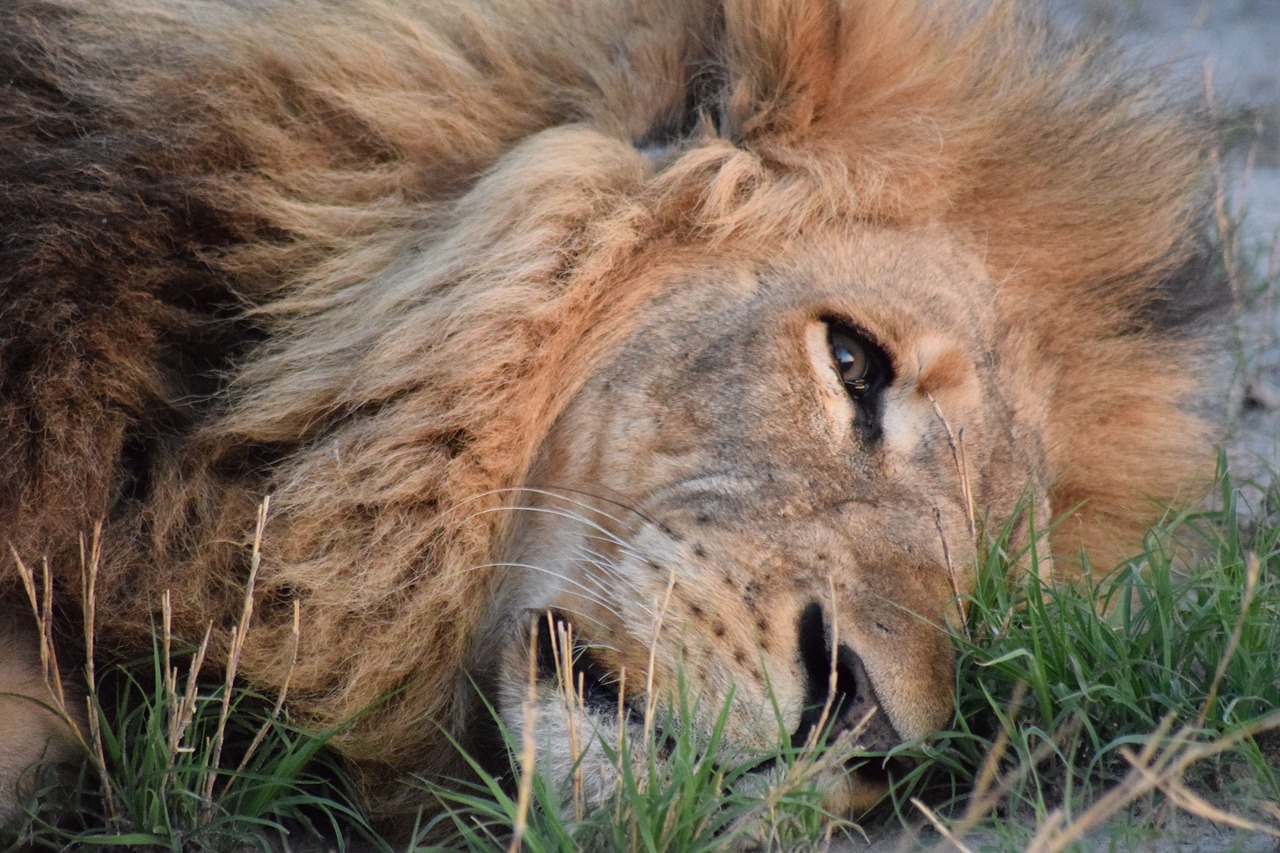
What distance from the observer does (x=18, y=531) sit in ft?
7.18

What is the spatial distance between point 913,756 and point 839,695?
0.66 feet

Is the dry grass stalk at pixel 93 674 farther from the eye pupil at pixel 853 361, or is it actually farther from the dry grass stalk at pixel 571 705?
the eye pupil at pixel 853 361

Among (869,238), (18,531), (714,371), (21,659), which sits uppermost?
(869,238)

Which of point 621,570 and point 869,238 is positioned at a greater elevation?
point 869,238

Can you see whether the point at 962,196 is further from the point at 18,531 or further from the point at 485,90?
the point at 18,531

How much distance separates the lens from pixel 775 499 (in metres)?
2.31

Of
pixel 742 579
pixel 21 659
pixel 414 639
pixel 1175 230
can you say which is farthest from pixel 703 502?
pixel 1175 230

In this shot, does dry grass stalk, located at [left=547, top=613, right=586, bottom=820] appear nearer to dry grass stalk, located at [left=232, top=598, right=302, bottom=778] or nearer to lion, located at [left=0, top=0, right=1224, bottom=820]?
lion, located at [left=0, top=0, right=1224, bottom=820]

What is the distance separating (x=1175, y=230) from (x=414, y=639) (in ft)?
6.39

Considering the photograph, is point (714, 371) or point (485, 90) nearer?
point (714, 371)

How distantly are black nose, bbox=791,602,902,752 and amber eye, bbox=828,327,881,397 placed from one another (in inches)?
22.7

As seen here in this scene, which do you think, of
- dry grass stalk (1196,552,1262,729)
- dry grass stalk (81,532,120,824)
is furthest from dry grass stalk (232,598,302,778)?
dry grass stalk (1196,552,1262,729)

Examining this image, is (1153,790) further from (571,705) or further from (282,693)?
(282,693)

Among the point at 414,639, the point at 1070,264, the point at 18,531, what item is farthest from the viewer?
the point at 1070,264
